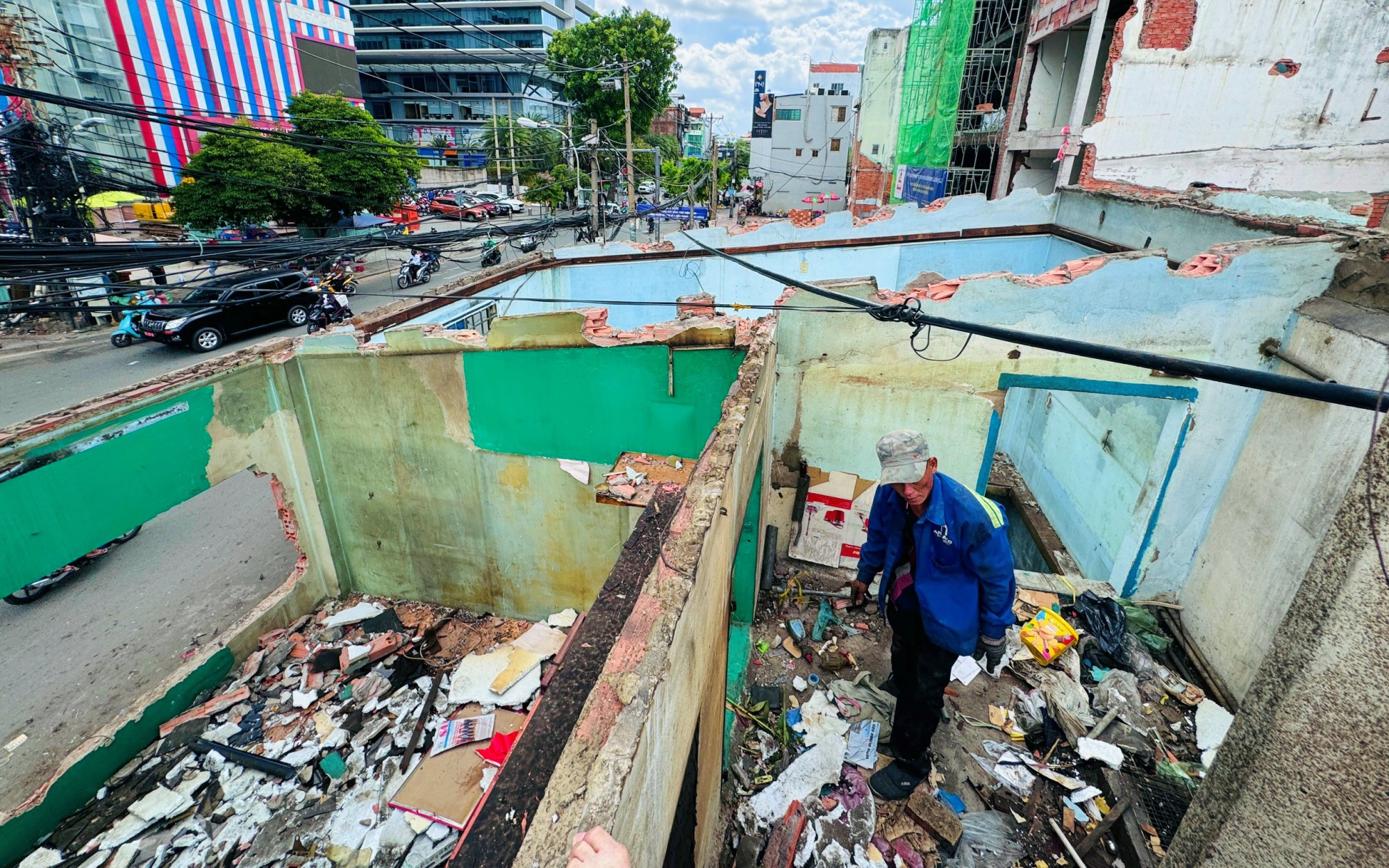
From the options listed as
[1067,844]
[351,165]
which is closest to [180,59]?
[351,165]

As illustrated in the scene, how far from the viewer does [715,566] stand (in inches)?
111

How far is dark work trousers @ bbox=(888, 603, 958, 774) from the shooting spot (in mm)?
3375

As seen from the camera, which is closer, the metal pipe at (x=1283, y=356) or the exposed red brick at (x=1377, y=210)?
the metal pipe at (x=1283, y=356)

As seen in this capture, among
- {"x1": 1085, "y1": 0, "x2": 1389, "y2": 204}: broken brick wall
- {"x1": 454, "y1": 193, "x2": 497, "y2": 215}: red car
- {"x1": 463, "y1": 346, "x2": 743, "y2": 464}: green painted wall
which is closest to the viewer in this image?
{"x1": 463, "y1": 346, "x2": 743, "y2": 464}: green painted wall

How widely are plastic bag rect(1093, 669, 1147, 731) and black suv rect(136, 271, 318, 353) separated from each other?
47.1 ft

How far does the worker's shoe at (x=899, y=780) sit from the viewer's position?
3584mm

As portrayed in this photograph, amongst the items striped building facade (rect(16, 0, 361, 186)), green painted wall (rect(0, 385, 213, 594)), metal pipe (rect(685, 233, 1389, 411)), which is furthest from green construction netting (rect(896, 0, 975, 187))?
striped building facade (rect(16, 0, 361, 186))

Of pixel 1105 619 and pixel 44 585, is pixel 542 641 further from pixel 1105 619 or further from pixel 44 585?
pixel 44 585

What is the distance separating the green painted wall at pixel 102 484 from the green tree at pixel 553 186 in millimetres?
28571

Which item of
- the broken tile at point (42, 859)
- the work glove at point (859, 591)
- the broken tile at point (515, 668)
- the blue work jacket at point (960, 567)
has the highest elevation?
the blue work jacket at point (960, 567)

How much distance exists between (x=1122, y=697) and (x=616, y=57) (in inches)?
1576

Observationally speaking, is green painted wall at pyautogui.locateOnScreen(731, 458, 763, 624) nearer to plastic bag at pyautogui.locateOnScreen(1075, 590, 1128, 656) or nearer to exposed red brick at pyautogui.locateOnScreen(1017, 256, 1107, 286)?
exposed red brick at pyautogui.locateOnScreen(1017, 256, 1107, 286)

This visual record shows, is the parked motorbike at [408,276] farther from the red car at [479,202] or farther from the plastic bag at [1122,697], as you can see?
the plastic bag at [1122,697]

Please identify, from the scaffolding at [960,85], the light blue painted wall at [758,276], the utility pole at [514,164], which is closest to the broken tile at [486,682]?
the light blue painted wall at [758,276]
